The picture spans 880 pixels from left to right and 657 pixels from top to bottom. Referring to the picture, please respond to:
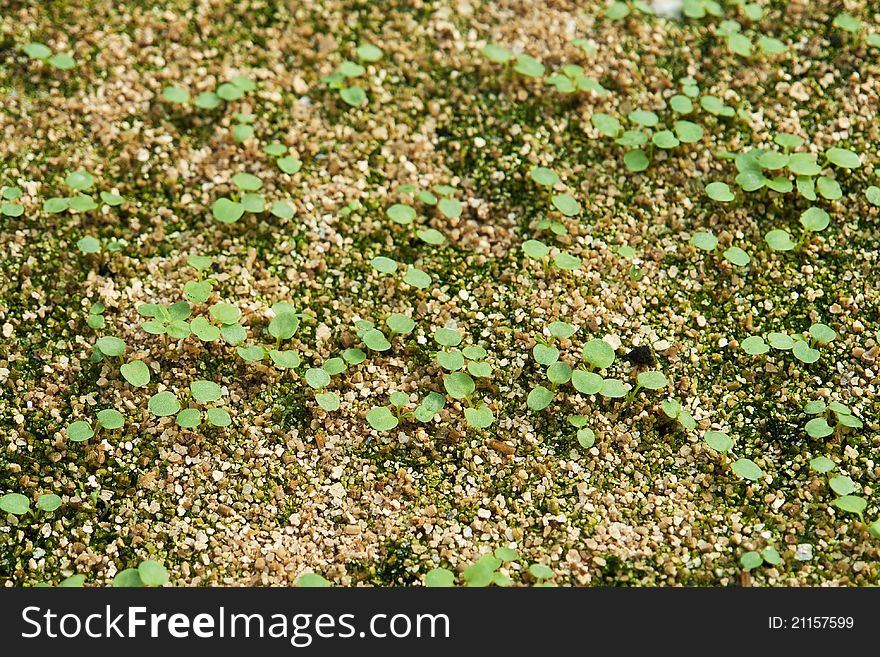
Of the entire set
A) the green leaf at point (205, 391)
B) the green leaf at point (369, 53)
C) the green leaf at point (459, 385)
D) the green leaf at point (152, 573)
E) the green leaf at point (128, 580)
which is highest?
the green leaf at point (369, 53)

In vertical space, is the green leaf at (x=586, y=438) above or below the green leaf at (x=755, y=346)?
below

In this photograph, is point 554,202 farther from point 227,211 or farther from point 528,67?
point 227,211

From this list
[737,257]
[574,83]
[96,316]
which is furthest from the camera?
[574,83]

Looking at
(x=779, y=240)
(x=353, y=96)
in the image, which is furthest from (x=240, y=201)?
(x=779, y=240)

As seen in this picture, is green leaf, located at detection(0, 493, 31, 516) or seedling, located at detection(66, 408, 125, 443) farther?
seedling, located at detection(66, 408, 125, 443)

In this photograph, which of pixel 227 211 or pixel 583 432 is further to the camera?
pixel 227 211

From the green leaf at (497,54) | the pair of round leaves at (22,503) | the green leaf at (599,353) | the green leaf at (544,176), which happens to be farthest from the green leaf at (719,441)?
the pair of round leaves at (22,503)

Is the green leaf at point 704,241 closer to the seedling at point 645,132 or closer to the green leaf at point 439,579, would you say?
the seedling at point 645,132

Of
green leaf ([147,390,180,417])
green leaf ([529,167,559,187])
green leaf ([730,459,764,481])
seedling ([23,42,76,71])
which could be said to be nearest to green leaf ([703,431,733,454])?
green leaf ([730,459,764,481])

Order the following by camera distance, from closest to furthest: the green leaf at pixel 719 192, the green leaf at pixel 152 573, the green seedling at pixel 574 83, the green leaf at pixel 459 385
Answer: the green leaf at pixel 152 573 → the green leaf at pixel 459 385 → the green leaf at pixel 719 192 → the green seedling at pixel 574 83

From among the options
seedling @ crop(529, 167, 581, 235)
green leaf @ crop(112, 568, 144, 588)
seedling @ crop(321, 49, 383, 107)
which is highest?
seedling @ crop(321, 49, 383, 107)

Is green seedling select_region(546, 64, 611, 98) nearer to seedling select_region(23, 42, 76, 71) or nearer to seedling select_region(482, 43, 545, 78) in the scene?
seedling select_region(482, 43, 545, 78)
